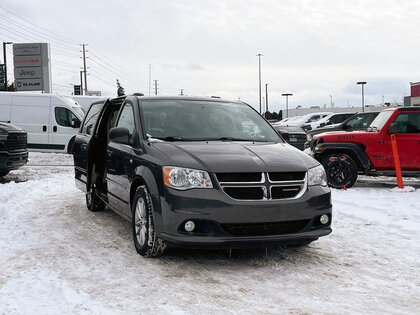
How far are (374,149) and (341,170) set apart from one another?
80 cm

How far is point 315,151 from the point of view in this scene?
10789 mm

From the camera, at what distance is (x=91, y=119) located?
785cm

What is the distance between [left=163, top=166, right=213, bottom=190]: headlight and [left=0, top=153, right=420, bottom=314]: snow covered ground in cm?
79

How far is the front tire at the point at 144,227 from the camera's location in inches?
188

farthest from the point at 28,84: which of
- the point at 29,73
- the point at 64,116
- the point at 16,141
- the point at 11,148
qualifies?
the point at 11,148

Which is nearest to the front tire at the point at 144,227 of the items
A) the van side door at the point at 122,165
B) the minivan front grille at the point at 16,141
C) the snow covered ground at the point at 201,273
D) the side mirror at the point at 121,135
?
the snow covered ground at the point at 201,273

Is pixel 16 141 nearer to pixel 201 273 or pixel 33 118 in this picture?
pixel 33 118

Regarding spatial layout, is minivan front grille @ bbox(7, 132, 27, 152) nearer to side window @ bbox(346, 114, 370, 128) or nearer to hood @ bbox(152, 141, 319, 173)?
hood @ bbox(152, 141, 319, 173)

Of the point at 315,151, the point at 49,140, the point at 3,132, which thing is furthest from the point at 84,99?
the point at 315,151

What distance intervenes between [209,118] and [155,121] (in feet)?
2.13

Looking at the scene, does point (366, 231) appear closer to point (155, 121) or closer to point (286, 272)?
point (286, 272)

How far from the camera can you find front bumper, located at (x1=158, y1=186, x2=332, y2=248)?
4387 millimetres

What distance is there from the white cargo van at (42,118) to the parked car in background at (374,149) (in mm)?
10107

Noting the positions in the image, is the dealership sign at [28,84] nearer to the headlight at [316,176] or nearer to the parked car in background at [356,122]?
the parked car in background at [356,122]
